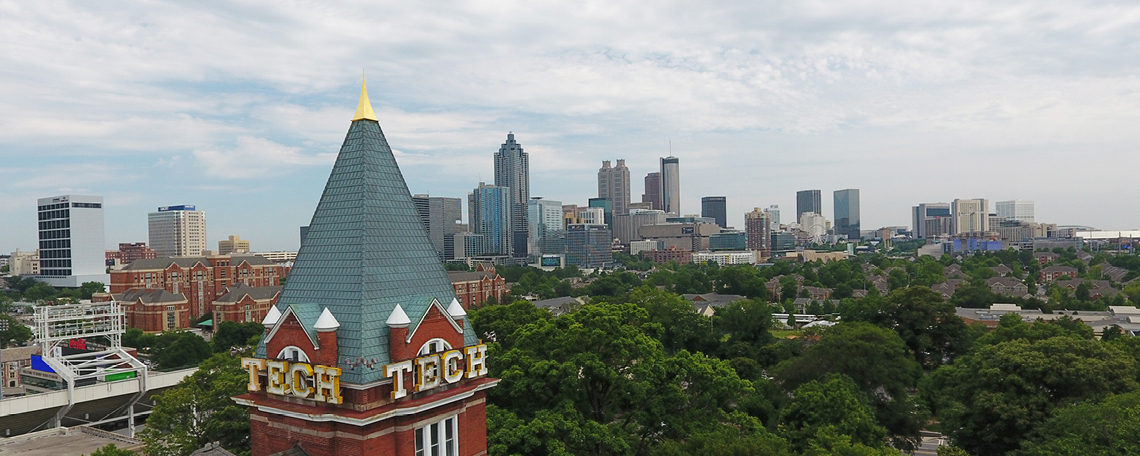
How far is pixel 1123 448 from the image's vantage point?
84.5 ft

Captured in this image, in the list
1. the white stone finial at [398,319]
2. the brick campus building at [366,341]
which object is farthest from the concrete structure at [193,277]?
the white stone finial at [398,319]

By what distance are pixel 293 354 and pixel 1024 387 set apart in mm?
35405

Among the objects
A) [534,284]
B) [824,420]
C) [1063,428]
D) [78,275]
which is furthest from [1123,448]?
[78,275]

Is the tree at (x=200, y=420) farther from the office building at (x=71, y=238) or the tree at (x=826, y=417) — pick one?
the office building at (x=71, y=238)

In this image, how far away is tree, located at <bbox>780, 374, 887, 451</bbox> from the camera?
32.7m

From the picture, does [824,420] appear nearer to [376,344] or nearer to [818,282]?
[376,344]

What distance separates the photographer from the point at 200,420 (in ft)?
112

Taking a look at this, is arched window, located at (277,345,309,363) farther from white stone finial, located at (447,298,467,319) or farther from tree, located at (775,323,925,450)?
tree, located at (775,323,925,450)

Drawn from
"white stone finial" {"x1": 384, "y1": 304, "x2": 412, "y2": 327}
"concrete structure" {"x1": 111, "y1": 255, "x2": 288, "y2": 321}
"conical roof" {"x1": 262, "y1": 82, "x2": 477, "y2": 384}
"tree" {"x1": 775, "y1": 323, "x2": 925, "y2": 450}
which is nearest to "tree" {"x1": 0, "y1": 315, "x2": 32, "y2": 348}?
"concrete structure" {"x1": 111, "y1": 255, "x2": 288, "y2": 321}

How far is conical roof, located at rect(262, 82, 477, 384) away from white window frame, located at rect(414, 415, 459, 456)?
2.34 metres

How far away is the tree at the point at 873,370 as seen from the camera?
43.2 m

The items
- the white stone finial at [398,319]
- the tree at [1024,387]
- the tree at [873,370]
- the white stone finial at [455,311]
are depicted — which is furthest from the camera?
the tree at [873,370]

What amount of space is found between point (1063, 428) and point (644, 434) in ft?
58.2

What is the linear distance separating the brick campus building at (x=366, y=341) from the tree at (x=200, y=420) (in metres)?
15.1
